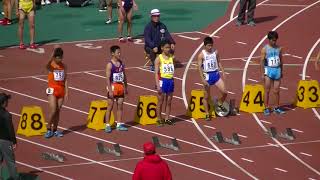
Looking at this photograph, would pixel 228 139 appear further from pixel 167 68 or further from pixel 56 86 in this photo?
pixel 56 86

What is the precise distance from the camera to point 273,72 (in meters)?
20.0

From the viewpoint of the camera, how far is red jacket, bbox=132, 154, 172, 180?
41.9 ft

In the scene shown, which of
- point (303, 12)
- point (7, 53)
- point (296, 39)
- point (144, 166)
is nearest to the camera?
point (144, 166)

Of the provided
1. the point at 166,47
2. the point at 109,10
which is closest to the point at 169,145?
the point at 166,47

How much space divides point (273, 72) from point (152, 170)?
786 centimetres

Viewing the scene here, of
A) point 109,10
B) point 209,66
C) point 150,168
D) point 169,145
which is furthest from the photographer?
point 109,10

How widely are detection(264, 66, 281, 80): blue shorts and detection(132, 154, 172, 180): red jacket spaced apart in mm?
7690

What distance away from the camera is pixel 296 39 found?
2694 cm

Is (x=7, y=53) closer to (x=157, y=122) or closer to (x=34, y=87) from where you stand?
(x=34, y=87)

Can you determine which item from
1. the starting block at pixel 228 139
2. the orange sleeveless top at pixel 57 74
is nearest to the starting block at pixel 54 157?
the orange sleeveless top at pixel 57 74

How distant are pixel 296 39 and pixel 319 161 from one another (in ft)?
32.0

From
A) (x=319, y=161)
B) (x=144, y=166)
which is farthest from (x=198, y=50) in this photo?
(x=144, y=166)

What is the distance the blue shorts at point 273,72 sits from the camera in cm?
2003

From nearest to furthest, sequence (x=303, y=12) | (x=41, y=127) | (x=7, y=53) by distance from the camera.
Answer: (x=41, y=127)
(x=7, y=53)
(x=303, y=12)
